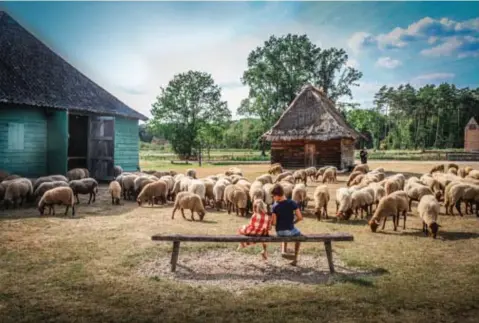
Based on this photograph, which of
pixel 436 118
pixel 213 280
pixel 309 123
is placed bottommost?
pixel 213 280

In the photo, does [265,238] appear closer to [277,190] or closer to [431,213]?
[277,190]

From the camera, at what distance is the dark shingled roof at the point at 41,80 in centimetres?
1765

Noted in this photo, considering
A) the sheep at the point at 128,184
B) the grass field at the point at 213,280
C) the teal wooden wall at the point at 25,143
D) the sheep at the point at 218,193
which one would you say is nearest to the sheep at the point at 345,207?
the grass field at the point at 213,280

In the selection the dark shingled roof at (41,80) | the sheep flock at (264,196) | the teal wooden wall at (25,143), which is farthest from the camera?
the dark shingled roof at (41,80)

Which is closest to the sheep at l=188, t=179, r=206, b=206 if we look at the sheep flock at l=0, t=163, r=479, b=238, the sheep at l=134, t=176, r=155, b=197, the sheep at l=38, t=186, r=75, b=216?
the sheep flock at l=0, t=163, r=479, b=238

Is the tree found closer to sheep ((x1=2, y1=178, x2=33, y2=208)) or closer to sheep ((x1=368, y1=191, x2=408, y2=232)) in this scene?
sheep ((x1=2, y1=178, x2=33, y2=208))

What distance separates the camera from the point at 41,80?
766 inches

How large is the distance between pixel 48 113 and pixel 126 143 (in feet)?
18.6

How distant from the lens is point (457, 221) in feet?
36.0

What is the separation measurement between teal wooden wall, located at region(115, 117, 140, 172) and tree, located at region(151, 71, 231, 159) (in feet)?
74.6

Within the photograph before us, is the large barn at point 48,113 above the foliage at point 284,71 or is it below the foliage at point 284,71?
below

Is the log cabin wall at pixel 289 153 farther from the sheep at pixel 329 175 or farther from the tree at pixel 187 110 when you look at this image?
the tree at pixel 187 110

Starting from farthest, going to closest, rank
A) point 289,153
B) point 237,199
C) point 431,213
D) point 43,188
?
1. point 289,153
2. point 43,188
3. point 237,199
4. point 431,213

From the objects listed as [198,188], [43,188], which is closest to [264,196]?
[198,188]
